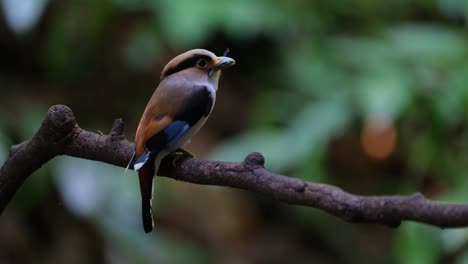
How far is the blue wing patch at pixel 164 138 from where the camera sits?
1313mm

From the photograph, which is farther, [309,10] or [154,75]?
[154,75]

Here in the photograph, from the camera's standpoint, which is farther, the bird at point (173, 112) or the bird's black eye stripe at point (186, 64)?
the bird's black eye stripe at point (186, 64)

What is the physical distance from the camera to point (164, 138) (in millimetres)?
1378

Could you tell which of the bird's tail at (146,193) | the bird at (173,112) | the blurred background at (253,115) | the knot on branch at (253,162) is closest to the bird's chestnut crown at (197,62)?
the bird at (173,112)

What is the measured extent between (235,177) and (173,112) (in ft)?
0.94

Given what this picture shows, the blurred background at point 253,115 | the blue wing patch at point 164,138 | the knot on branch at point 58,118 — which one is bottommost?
the blurred background at point 253,115

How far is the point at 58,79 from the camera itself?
324 centimetres

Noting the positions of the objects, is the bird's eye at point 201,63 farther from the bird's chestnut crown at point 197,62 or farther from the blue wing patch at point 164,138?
the blue wing patch at point 164,138

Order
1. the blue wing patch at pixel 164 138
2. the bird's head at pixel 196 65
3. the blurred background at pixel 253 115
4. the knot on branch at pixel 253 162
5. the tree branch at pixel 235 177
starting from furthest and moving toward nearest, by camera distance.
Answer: the blurred background at pixel 253 115 → the bird's head at pixel 196 65 → the blue wing patch at pixel 164 138 → the knot on branch at pixel 253 162 → the tree branch at pixel 235 177

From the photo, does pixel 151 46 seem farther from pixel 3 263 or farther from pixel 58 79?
pixel 3 263

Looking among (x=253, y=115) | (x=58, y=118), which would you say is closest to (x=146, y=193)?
(x=58, y=118)

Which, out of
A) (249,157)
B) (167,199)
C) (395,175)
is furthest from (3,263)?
(249,157)

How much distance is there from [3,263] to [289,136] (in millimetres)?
1136

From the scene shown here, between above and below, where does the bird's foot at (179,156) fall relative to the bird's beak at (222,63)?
below
